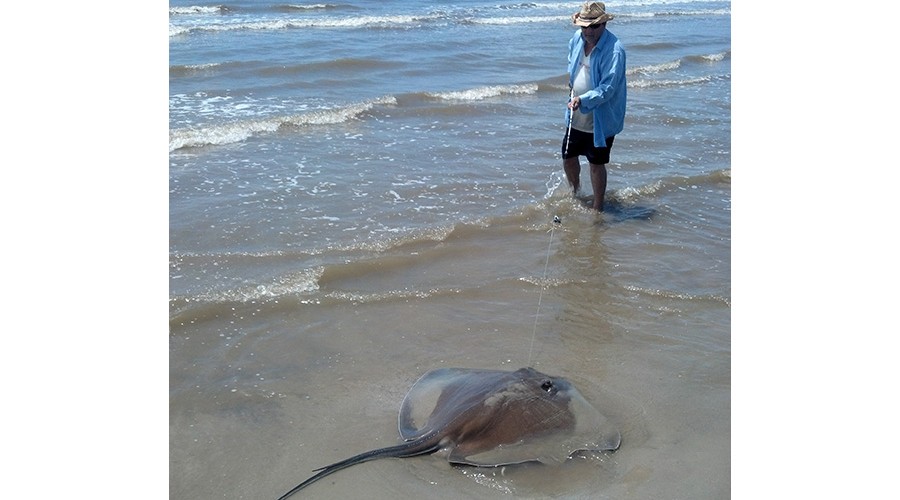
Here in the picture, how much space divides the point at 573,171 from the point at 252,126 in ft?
14.2

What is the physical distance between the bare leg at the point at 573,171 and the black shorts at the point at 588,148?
0.20 metres

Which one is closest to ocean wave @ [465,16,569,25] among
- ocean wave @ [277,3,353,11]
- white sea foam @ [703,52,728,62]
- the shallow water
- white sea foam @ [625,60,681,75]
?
ocean wave @ [277,3,353,11]

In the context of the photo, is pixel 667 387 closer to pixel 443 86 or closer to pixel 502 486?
pixel 502 486

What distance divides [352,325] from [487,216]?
2361 mm

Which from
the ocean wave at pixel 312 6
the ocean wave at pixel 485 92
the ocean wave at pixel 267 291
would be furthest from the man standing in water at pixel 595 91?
the ocean wave at pixel 312 6

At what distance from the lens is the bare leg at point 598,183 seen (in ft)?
24.7

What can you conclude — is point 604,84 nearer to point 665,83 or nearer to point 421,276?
point 421,276

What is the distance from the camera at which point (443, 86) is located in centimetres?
1262

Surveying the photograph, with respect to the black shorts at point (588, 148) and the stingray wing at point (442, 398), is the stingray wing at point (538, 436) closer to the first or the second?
the stingray wing at point (442, 398)

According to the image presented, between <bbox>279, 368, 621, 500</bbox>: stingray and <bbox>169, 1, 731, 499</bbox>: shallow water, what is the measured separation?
0.08 metres

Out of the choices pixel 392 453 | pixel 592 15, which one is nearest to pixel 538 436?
pixel 392 453

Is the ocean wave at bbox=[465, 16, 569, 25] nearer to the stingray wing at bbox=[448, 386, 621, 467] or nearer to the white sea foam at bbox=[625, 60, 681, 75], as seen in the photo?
the white sea foam at bbox=[625, 60, 681, 75]

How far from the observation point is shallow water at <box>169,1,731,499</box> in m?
4.24

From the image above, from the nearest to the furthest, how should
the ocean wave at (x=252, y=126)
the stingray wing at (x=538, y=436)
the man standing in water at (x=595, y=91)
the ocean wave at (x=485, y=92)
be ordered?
1. the stingray wing at (x=538, y=436)
2. the man standing in water at (x=595, y=91)
3. the ocean wave at (x=252, y=126)
4. the ocean wave at (x=485, y=92)
